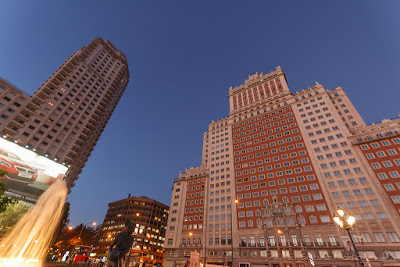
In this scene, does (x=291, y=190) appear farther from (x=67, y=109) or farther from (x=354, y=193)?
(x=67, y=109)

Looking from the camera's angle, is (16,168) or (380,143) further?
(380,143)

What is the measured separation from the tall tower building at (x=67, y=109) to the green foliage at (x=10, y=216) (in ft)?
67.5

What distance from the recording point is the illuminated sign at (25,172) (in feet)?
124

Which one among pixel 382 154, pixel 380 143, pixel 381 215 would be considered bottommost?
pixel 381 215

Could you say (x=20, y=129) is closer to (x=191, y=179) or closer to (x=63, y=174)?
(x=63, y=174)

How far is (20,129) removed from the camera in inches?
2160

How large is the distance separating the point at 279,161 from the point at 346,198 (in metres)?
18.6

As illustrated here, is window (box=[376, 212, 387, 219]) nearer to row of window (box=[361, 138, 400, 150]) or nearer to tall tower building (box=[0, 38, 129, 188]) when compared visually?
row of window (box=[361, 138, 400, 150])

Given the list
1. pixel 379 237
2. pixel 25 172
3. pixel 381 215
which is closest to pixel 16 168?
pixel 25 172

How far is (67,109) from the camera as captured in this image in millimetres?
69438

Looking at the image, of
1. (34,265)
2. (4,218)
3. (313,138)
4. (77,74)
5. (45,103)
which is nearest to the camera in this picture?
(34,265)

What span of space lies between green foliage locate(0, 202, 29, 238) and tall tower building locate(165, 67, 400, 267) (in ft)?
125

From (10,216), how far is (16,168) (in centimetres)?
974

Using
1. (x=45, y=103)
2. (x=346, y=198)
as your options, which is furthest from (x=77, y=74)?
(x=346, y=198)
